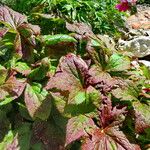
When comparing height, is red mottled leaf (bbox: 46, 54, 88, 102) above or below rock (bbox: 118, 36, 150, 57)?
above

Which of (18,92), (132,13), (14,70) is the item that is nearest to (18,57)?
(14,70)

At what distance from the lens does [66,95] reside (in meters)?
2.01

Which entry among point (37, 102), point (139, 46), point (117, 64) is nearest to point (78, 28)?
point (117, 64)

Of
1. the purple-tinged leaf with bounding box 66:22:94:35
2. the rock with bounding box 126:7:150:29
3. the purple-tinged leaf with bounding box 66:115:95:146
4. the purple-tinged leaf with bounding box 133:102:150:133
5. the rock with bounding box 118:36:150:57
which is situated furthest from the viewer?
the rock with bounding box 126:7:150:29

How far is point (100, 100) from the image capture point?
196cm

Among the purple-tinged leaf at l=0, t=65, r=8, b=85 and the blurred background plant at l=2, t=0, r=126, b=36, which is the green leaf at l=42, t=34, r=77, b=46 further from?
the blurred background plant at l=2, t=0, r=126, b=36

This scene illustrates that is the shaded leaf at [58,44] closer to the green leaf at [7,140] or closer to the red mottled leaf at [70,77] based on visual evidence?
the red mottled leaf at [70,77]

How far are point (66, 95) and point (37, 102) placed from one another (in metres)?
0.14

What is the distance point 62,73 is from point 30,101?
0.63ft

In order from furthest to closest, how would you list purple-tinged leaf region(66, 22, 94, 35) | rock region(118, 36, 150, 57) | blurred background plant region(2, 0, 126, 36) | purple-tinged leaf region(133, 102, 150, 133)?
blurred background plant region(2, 0, 126, 36) < rock region(118, 36, 150, 57) < purple-tinged leaf region(66, 22, 94, 35) < purple-tinged leaf region(133, 102, 150, 133)

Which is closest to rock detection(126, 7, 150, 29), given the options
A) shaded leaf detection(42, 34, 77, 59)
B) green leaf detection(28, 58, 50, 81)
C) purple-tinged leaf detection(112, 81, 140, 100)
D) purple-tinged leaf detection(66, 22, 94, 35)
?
purple-tinged leaf detection(66, 22, 94, 35)

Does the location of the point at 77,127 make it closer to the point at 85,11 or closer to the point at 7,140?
the point at 7,140

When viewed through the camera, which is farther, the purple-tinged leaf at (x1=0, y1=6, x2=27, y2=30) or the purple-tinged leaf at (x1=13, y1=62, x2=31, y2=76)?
the purple-tinged leaf at (x1=0, y1=6, x2=27, y2=30)

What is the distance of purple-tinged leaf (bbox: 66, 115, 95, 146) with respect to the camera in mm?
1868
